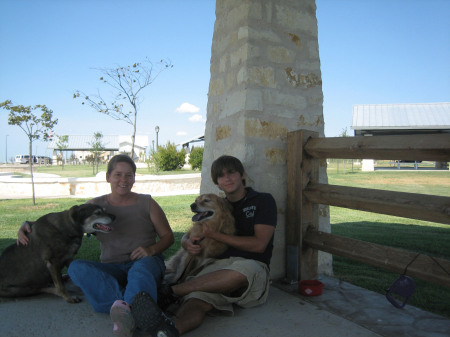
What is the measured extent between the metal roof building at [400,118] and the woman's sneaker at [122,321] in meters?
25.4

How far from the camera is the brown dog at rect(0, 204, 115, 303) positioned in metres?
2.92

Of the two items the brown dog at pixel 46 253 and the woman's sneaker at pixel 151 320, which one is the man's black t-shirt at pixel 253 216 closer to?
the woman's sneaker at pixel 151 320

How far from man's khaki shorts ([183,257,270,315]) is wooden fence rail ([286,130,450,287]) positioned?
666mm

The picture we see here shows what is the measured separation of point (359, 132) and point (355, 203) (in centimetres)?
2495

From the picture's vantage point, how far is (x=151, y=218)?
3.04m

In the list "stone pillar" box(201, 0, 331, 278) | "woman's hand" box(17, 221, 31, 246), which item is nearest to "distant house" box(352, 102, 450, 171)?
"stone pillar" box(201, 0, 331, 278)

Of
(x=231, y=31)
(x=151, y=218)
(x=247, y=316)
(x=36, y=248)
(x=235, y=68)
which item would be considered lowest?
(x=247, y=316)

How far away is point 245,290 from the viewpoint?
2734mm

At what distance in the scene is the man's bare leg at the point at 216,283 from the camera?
265 centimetres

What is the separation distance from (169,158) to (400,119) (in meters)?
17.9

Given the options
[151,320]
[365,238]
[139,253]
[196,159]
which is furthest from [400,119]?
[151,320]

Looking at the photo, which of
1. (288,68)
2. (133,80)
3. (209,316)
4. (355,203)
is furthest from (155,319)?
(133,80)

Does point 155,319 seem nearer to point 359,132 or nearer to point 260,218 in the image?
point 260,218

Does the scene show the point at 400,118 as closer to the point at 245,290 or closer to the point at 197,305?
the point at 245,290
